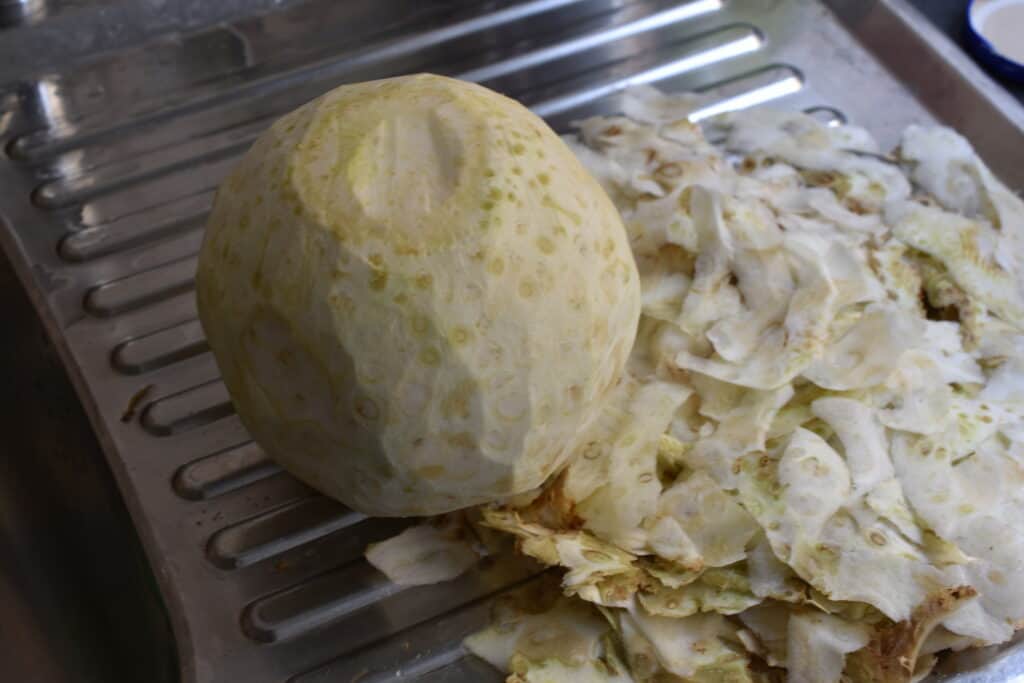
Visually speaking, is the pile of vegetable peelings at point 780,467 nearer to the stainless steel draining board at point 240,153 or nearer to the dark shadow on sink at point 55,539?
the stainless steel draining board at point 240,153

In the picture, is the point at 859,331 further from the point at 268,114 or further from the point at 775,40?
the point at 268,114

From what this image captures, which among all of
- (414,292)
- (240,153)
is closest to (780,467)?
(414,292)

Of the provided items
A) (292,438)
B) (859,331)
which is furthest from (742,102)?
(292,438)

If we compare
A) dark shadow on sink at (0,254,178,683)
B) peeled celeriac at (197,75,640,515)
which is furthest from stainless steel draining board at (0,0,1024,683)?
peeled celeriac at (197,75,640,515)

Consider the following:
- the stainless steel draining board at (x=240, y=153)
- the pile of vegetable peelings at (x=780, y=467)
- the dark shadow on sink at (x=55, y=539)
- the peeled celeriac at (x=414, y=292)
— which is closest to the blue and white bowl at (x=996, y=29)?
the stainless steel draining board at (x=240, y=153)

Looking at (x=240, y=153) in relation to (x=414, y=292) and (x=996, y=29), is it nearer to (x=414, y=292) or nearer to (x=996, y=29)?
(x=414, y=292)

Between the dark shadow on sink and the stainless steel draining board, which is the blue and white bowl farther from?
the dark shadow on sink

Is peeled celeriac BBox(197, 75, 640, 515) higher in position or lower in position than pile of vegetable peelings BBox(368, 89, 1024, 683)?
higher
